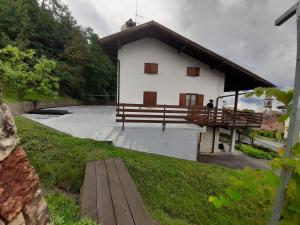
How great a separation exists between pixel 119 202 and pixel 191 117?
938 centimetres

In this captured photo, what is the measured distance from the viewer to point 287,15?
48.7 inches

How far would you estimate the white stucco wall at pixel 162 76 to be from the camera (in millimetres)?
14320

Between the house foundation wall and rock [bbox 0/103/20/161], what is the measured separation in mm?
15207

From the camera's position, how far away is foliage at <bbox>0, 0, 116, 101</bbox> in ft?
82.6

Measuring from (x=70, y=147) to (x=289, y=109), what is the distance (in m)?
7.73

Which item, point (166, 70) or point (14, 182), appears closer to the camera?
point (14, 182)

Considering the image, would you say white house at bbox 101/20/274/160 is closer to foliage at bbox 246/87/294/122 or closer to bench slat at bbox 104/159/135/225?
bench slat at bbox 104/159/135/225

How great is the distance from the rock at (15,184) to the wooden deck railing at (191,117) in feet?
30.6

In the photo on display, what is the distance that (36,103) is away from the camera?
19547 millimetres

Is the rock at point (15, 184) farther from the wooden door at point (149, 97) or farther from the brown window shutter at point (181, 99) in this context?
the brown window shutter at point (181, 99)

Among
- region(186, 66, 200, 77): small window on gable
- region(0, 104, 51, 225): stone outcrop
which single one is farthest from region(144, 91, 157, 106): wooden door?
region(0, 104, 51, 225): stone outcrop

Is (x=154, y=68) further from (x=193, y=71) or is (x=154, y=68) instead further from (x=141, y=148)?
(x=141, y=148)

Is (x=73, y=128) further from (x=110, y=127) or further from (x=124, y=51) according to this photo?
(x=124, y=51)

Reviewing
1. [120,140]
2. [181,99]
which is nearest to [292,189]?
[120,140]
